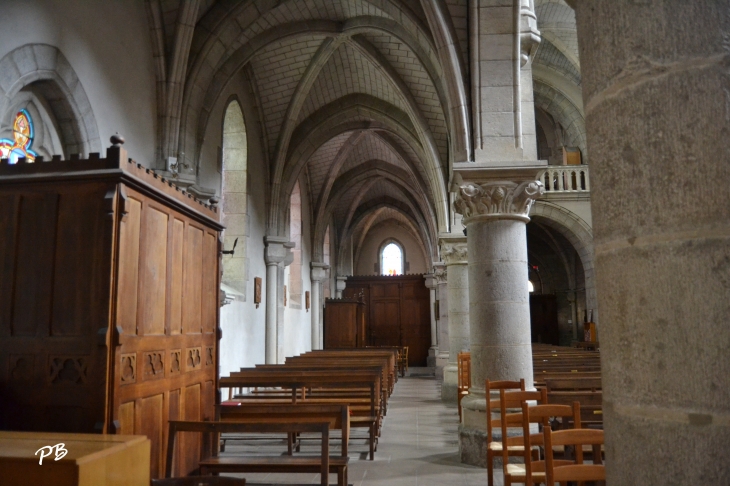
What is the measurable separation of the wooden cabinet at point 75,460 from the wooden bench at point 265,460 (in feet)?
3.81

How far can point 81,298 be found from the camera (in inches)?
138

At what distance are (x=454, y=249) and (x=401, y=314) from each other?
13180 millimetres

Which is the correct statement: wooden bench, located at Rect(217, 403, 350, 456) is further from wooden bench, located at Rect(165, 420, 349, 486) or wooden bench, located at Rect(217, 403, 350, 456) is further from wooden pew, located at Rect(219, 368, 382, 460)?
wooden pew, located at Rect(219, 368, 382, 460)

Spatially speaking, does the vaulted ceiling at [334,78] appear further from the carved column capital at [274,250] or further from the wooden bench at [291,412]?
the wooden bench at [291,412]

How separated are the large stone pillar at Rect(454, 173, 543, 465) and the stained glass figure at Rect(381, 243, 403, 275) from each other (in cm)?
2514

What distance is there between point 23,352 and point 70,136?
13.1 feet

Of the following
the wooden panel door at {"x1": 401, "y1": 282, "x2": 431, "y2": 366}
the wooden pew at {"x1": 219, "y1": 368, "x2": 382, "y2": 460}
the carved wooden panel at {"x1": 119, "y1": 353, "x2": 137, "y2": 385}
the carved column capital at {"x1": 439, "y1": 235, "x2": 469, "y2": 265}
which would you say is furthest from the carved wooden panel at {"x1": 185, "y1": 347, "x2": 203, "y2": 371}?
the wooden panel door at {"x1": 401, "y1": 282, "x2": 431, "y2": 366}

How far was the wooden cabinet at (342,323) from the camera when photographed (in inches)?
765

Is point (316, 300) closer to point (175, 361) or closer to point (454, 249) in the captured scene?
point (454, 249)

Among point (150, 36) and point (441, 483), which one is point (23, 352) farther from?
point (150, 36)

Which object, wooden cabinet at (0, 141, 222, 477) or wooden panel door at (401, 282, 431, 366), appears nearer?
wooden cabinet at (0, 141, 222, 477)

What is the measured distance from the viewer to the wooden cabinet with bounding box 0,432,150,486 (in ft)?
6.81

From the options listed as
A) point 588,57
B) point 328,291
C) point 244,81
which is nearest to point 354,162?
point 328,291

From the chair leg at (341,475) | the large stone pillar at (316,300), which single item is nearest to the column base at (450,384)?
the chair leg at (341,475)
